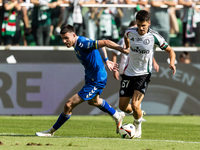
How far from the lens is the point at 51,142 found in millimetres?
6586

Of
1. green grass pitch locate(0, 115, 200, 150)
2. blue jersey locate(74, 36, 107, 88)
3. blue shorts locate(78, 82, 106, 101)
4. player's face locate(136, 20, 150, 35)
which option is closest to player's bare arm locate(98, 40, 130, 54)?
blue jersey locate(74, 36, 107, 88)

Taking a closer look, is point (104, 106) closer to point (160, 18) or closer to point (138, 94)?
point (138, 94)

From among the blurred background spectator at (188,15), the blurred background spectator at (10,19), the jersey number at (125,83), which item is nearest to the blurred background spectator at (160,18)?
the blurred background spectator at (188,15)

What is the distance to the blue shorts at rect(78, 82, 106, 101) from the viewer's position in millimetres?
7449

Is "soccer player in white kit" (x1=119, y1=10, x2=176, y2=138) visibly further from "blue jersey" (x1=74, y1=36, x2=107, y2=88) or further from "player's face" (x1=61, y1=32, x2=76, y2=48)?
"player's face" (x1=61, y1=32, x2=76, y2=48)

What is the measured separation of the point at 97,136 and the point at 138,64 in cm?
154

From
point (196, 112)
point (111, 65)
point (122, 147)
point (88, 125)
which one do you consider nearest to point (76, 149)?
point (122, 147)

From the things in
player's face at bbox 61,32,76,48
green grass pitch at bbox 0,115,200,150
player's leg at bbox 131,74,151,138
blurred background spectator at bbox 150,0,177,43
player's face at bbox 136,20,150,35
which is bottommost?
green grass pitch at bbox 0,115,200,150

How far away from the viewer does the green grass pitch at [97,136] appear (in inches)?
246

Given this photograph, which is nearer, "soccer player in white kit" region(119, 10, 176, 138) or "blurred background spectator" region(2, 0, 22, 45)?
"soccer player in white kit" region(119, 10, 176, 138)

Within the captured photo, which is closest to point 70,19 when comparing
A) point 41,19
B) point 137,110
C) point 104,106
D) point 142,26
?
point 41,19

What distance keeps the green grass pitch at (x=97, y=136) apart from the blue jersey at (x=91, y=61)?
108cm

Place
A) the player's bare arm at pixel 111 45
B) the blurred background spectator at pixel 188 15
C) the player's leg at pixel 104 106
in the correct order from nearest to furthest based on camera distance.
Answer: the player's bare arm at pixel 111 45, the player's leg at pixel 104 106, the blurred background spectator at pixel 188 15

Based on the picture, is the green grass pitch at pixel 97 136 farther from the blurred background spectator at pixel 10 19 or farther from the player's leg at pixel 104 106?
the blurred background spectator at pixel 10 19
